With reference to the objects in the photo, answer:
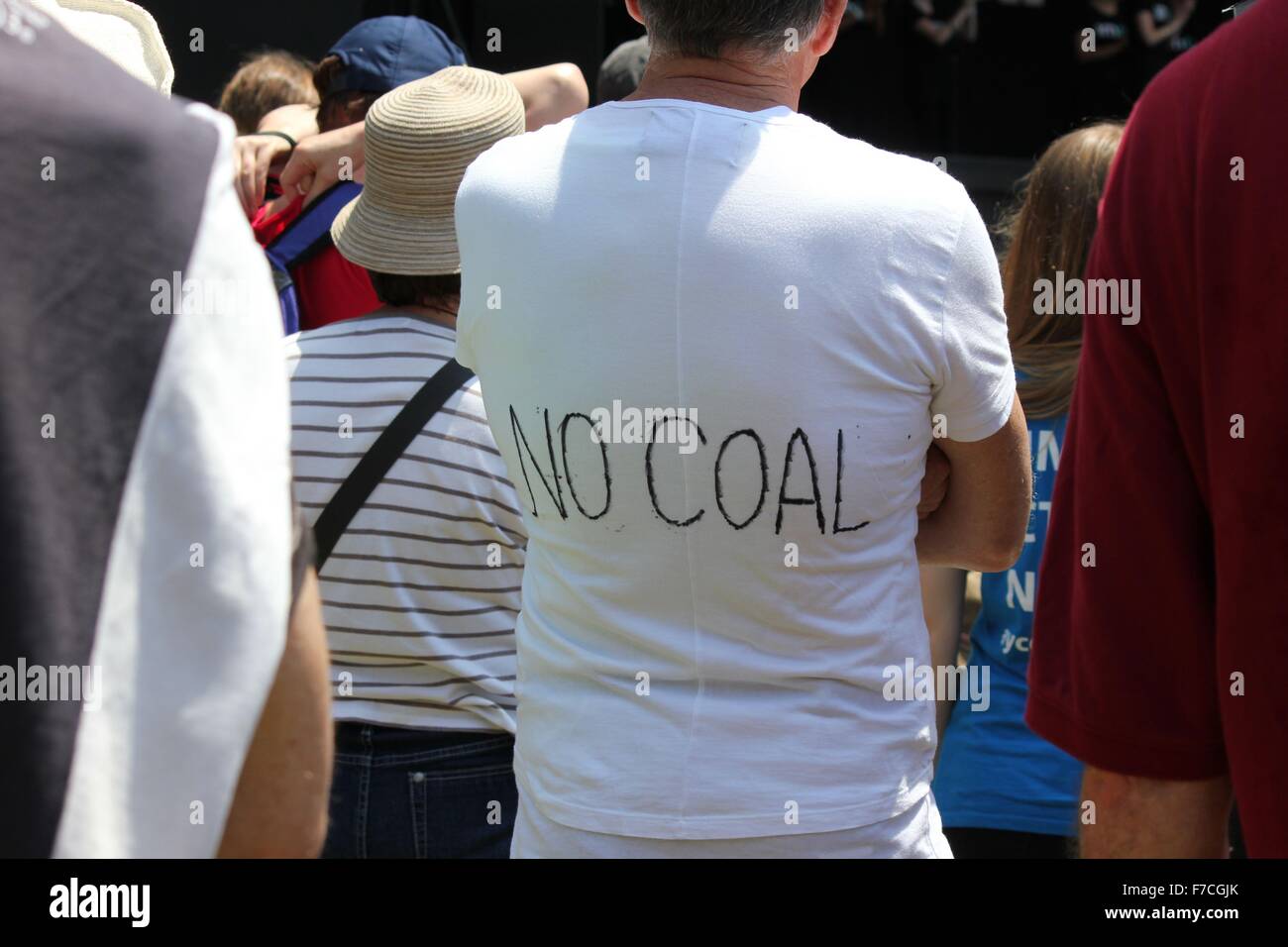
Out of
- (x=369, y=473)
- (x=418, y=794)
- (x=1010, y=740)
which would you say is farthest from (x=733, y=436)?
(x=1010, y=740)

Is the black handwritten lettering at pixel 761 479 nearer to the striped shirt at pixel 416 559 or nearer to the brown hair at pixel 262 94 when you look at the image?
the striped shirt at pixel 416 559

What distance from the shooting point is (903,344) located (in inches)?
56.0

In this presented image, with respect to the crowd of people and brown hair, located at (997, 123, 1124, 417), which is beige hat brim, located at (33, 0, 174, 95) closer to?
the crowd of people

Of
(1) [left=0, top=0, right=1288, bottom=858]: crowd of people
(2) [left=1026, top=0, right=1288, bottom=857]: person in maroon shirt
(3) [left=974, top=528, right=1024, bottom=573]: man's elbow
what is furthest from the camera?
(3) [left=974, top=528, right=1024, bottom=573]: man's elbow

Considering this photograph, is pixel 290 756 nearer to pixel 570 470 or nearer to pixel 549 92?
pixel 570 470

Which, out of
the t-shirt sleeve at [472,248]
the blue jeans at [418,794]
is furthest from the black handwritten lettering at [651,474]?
the blue jeans at [418,794]

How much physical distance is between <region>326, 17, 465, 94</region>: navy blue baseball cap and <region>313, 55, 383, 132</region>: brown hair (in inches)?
0.4

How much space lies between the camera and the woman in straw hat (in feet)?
6.66

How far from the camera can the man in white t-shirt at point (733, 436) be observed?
4.62ft

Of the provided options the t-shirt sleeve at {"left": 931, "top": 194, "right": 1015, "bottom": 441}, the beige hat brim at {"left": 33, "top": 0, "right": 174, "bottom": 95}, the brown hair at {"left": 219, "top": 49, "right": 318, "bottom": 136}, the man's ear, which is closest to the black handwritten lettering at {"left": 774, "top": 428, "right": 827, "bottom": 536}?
the t-shirt sleeve at {"left": 931, "top": 194, "right": 1015, "bottom": 441}

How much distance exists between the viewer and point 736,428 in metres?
1.41

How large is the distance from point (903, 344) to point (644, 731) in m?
0.48

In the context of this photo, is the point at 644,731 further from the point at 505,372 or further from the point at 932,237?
the point at 932,237
